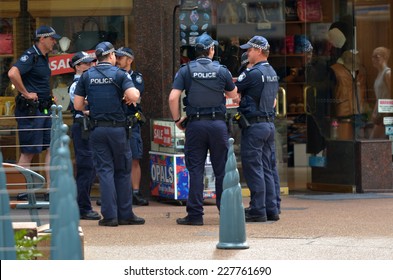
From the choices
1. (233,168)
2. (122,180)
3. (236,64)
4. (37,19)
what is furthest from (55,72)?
(233,168)

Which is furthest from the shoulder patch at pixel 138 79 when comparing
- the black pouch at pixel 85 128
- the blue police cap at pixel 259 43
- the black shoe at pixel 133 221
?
the black shoe at pixel 133 221

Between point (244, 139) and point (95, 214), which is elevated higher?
point (244, 139)

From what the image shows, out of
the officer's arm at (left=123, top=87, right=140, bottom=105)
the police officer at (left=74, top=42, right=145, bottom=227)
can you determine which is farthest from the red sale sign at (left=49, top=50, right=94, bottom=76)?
the officer's arm at (left=123, top=87, right=140, bottom=105)

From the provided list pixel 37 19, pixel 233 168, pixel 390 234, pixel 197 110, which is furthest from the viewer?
pixel 37 19

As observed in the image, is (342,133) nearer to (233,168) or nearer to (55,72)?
(55,72)

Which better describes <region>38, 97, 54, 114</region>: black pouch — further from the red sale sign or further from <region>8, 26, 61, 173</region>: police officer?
the red sale sign

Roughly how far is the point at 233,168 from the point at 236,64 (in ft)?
16.1

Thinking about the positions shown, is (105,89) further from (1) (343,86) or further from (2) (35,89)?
(1) (343,86)

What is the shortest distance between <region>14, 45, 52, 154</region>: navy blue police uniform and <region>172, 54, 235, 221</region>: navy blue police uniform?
7.47ft

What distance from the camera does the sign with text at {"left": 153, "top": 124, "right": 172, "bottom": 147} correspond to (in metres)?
13.4

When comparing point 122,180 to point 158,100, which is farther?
point 158,100

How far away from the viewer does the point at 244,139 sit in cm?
1171

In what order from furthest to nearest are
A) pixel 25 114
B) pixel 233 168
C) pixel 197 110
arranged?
pixel 25 114 → pixel 197 110 → pixel 233 168

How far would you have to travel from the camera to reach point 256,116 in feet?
38.0
